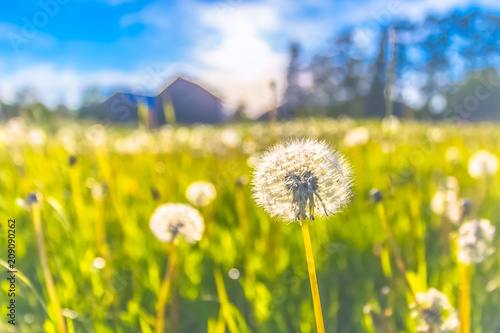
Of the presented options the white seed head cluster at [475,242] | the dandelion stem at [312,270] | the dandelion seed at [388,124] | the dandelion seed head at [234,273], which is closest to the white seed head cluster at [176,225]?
the dandelion seed head at [234,273]

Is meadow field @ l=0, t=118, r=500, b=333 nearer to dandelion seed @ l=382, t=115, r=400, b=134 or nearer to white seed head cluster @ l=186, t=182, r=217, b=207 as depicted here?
white seed head cluster @ l=186, t=182, r=217, b=207

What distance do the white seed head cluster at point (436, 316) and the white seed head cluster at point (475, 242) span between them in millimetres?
96

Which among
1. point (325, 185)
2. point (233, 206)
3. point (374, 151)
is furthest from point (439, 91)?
point (325, 185)

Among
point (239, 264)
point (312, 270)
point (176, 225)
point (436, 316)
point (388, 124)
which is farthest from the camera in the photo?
point (388, 124)

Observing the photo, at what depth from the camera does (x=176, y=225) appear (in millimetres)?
985

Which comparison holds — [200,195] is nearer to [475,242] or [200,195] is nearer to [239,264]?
[239,264]

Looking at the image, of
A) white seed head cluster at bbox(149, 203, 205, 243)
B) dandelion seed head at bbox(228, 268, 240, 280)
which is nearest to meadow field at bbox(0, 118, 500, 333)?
dandelion seed head at bbox(228, 268, 240, 280)

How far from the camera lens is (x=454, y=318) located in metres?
0.83

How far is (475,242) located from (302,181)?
441 mm

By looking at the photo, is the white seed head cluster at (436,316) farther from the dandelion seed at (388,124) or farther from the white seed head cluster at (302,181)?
the dandelion seed at (388,124)

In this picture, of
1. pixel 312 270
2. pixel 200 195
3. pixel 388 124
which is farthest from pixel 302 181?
pixel 388 124

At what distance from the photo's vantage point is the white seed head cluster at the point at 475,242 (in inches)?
32.0

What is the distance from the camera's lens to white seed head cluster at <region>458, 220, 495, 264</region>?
0.81 m

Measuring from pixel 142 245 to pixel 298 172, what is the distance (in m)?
1.00
